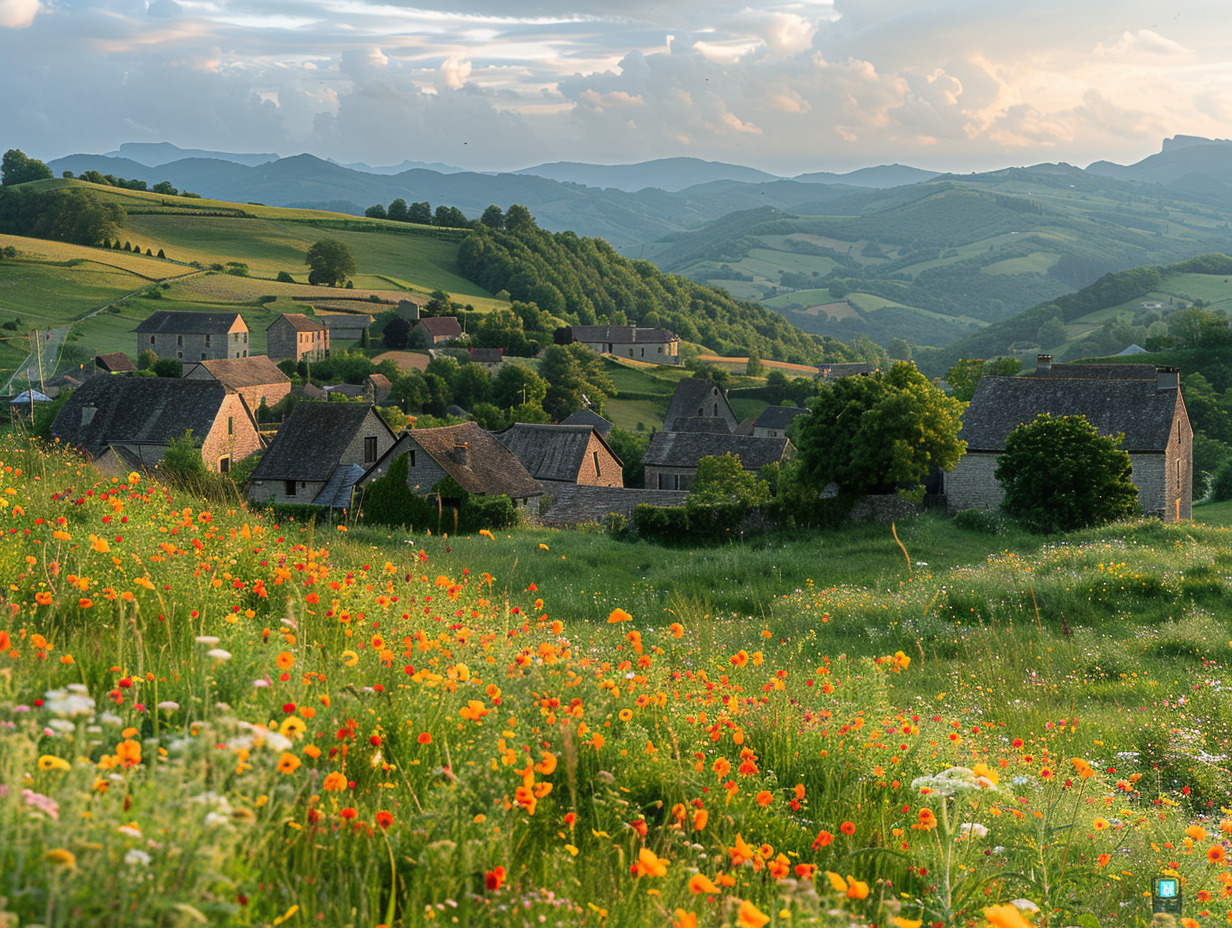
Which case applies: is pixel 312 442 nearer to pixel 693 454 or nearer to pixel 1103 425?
pixel 693 454

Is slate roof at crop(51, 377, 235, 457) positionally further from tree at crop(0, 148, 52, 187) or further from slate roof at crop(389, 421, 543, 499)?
tree at crop(0, 148, 52, 187)

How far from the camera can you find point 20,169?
173 metres

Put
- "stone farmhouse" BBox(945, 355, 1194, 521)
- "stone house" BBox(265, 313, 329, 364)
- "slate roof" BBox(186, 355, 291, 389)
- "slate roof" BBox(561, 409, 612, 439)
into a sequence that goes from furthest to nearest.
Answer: "stone house" BBox(265, 313, 329, 364) < "slate roof" BBox(561, 409, 612, 439) < "slate roof" BBox(186, 355, 291, 389) < "stone farmhouse" BBox(945, 355, 1194, 521)

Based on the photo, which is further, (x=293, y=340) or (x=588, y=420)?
(x=293, y=340)

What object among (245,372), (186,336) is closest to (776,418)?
(245,372)

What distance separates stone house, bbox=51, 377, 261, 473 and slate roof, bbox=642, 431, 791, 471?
2478cm

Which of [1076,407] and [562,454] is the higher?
[1076,407]

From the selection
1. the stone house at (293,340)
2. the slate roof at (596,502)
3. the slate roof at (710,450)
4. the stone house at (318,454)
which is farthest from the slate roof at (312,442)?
the stone house at (293,340)

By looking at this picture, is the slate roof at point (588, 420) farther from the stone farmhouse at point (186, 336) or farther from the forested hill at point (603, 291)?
the forested hill at point (603, 291)

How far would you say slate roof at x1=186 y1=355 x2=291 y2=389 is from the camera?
247 feet

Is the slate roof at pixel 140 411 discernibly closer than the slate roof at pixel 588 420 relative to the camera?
Yes

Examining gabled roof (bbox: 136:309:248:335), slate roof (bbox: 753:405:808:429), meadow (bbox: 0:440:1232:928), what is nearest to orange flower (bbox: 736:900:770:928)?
meadow (bbox: 0:440:1232:928)

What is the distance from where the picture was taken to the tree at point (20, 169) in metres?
172

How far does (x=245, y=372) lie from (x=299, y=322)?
2565 centimetres
